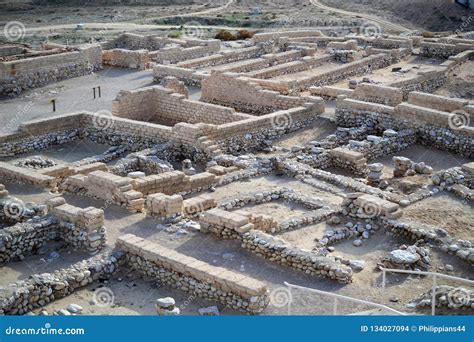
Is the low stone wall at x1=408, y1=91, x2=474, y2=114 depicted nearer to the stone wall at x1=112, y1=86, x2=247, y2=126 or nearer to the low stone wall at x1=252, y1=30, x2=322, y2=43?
the stone wall at x1=112, y1=86, x2=247, y2=126

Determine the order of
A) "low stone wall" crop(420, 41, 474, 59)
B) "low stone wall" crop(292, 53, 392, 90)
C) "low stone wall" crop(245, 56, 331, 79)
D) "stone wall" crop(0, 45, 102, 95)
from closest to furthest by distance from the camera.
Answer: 1. "low stone wall" crop(292, 53, 392, 90)
2. "low stone wall" crop(245, 56, 331, 79)
3. "stone wall" crop(0, 45, 102, 95)
4. "low stone wall" crop(420, 41, 474, 59)

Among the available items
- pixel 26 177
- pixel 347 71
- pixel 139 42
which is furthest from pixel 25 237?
pixel 139 42

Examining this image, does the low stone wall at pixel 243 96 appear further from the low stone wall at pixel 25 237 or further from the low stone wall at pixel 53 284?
Answer: the low stone wall at pixel 53 284

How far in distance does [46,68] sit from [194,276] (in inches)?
754

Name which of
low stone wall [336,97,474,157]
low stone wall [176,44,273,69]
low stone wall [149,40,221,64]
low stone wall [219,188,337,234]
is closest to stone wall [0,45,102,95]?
low stone wall [149,40,221,64]

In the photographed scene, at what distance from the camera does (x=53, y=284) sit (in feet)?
39.3

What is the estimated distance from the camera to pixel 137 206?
15.2 metres

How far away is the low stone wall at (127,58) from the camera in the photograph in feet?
101

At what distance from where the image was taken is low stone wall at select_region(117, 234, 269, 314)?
11117 mm

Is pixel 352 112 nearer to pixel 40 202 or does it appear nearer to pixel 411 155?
pixel 411 155

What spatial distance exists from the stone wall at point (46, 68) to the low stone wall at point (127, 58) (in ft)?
2.00

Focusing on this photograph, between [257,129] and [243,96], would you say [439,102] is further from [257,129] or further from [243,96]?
[243,96]

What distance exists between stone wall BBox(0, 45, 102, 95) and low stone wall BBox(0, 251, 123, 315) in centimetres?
1623

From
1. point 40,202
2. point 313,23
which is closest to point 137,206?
point 40,202
